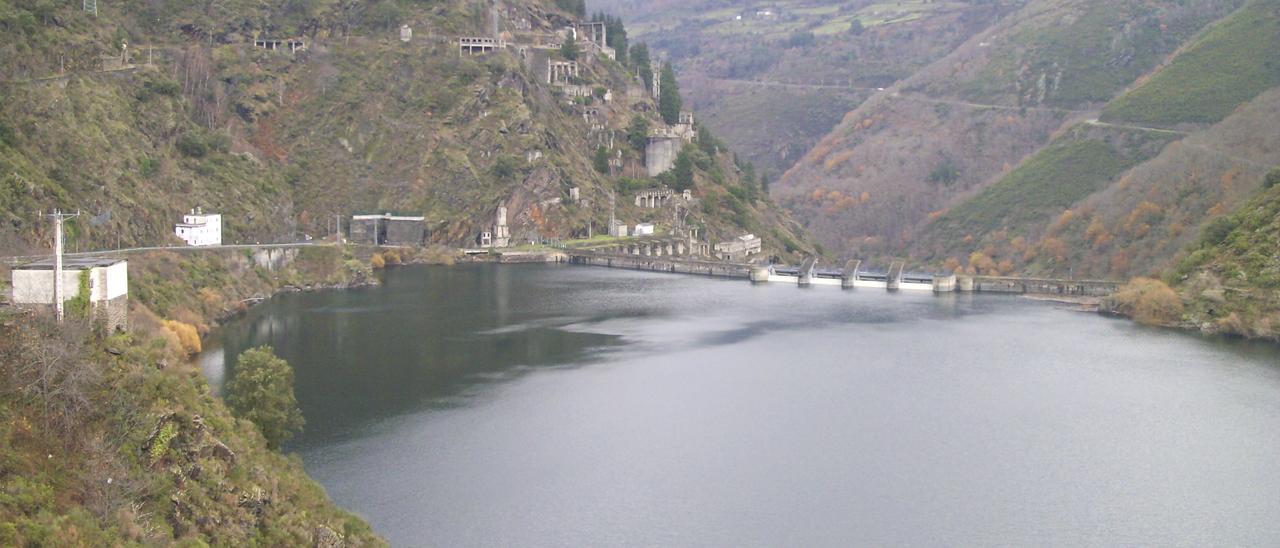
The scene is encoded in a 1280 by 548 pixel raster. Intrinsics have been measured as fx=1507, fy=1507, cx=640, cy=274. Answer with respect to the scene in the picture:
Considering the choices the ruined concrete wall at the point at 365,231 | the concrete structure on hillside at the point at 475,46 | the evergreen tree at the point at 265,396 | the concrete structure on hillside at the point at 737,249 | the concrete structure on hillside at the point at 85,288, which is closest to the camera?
the concrete structure on hillside at the point at 85,288

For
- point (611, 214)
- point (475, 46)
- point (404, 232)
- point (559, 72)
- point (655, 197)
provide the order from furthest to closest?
point (559, 72)
point (475, 46)
point (655, 197)
point (611, 214)
point (404, 232)

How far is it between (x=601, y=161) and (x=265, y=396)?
6127 cm

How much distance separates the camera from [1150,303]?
220 feet

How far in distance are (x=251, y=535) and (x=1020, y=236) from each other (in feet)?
245

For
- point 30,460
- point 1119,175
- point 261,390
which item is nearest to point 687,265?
point 1119,175

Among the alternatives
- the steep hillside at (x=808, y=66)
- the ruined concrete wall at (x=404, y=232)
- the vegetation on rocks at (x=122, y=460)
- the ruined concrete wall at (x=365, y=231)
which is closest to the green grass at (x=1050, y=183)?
the ruined concrete wall at (x=404, y=232)

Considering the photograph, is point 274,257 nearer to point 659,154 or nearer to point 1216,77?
point 659,154

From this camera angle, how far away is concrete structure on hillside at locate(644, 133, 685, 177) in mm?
101250

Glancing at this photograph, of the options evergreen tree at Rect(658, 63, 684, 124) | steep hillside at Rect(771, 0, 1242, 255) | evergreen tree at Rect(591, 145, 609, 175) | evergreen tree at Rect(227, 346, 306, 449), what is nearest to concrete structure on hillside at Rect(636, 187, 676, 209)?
evergreen tree at Rect(591, 145, 609, 175)

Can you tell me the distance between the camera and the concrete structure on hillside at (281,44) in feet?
320

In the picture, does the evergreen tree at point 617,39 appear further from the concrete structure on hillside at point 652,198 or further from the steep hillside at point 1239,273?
the steep hillside at point 1239,273

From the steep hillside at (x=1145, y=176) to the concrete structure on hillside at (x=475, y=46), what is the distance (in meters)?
32.6

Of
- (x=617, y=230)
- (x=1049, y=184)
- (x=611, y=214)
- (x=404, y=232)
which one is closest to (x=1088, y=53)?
(x=1049, y=184)

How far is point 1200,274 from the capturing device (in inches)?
2618
